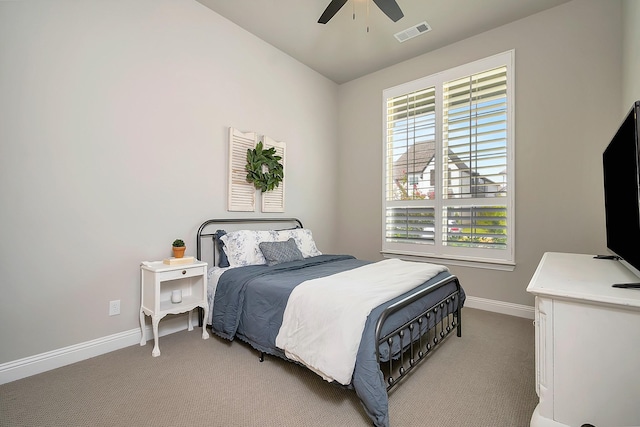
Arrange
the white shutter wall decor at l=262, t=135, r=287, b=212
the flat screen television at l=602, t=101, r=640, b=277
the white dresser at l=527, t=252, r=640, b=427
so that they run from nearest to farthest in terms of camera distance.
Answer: the white dresser at l=527, t=252, r=640, b=427, the flat screen television at l=602, t=101, r=640, b=277, the white shutter wall decor at l=262, t=135, r=287, b=212

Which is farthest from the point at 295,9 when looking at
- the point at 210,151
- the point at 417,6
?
the point at 210,151

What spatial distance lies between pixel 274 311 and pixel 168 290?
1.28 meters

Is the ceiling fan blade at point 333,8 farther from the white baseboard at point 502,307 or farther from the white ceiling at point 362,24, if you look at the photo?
the white baseboard at point 502,307

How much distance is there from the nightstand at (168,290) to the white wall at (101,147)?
0.16 metres

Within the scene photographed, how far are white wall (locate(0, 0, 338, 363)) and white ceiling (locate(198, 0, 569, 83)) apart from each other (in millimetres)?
360

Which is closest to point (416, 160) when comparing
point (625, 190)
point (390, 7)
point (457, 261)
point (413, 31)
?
point (457, 261)

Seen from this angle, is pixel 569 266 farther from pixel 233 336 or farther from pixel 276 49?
pixel 276 49

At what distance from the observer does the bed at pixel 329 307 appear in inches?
64.9

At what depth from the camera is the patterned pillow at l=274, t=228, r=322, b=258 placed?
3.54 meters

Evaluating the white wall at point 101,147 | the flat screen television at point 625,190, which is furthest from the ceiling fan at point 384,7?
the flat screen television at point 625,190

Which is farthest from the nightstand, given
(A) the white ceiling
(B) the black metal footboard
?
(A) the white ceiling

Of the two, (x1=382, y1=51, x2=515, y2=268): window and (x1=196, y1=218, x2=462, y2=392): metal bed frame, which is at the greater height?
(x1=382, y1=51, x2=515, y2=268): window

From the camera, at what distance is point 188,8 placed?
9.88ft

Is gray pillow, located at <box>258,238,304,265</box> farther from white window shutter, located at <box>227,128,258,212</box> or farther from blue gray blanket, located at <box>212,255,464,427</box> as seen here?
white window shutter, located at <box>227,128,258,212</box>
